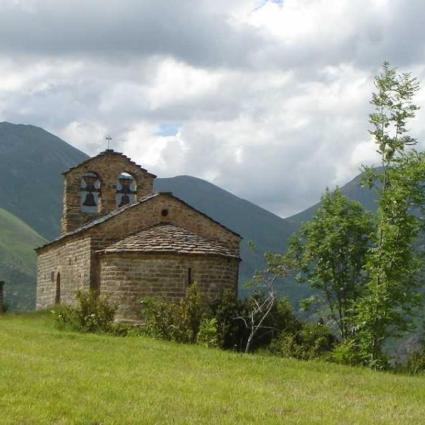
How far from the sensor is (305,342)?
22594mm

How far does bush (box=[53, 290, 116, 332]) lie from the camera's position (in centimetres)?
2150

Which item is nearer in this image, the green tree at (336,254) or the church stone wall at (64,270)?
the green tree at (336,254)

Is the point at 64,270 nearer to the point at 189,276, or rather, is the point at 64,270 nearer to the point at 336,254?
the point at 189,276

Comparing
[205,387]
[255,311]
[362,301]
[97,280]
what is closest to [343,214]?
[255,311]

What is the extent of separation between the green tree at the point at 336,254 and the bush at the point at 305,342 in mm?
923

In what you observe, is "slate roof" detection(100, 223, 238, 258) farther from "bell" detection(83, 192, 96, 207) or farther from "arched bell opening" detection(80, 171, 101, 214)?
"arched bell opening" detection(80, 171, 101, 214)

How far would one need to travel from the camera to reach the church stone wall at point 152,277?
82.0 feet

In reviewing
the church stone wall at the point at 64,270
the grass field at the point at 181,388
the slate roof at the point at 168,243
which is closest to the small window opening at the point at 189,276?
the slate roof at the point at 168,243

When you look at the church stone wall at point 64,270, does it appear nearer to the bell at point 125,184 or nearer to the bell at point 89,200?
the bell at point 89,200

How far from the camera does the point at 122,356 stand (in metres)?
15.6

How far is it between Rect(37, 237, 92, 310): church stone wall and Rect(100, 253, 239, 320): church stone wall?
1.44m

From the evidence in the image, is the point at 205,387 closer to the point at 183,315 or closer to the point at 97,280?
the point at 183,315

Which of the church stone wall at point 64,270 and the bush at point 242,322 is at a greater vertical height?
the church stone wall at point 64,270

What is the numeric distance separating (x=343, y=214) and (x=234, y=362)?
9736 millimetres
